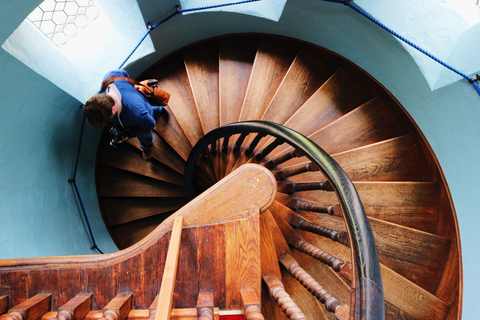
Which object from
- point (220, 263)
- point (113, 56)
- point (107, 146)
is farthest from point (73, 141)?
point (220, 263)

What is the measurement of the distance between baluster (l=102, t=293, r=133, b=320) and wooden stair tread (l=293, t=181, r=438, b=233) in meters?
1.34

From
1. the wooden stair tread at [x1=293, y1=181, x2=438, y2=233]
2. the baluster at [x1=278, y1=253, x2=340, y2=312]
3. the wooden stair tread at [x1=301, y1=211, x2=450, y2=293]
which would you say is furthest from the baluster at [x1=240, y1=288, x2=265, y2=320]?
the wooden stair tread at [x1=293, y1=181, x2=438, y2=233]

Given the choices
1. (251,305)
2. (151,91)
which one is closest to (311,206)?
(251,305)

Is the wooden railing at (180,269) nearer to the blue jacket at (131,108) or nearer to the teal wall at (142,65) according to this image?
the teal wall at (142,65)

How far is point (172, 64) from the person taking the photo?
3.04m

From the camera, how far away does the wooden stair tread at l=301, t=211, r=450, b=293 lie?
6.43 ft

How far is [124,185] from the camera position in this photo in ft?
10.3

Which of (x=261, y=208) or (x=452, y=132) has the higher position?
(x=452, y=132)

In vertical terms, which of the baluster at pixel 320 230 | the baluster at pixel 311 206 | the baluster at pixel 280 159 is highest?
the baluster at pixel 280 159

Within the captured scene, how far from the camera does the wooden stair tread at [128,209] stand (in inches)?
125

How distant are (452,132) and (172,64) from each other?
2.61m

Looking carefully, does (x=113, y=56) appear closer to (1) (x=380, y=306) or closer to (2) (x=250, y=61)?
(2) (x=250, y=61)

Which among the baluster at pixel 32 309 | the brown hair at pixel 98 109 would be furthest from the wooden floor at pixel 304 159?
the brown hair at pixel 98 109

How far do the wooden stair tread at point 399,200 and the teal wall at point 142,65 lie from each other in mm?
194
